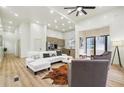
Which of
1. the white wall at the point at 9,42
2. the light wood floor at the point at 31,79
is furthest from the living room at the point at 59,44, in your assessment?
the white wall at the point at 9,42

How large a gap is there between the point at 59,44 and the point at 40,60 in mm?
7667

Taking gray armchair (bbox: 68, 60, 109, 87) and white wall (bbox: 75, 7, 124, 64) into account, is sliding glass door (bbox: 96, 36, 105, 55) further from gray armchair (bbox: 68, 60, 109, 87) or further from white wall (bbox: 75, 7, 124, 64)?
gray armchair (bbox: 68, 60, 109, 87)

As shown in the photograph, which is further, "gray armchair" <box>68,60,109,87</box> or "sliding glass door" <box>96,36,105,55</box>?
"sliding glass door" <box>96,36,105,55</box>

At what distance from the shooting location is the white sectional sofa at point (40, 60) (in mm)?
4812

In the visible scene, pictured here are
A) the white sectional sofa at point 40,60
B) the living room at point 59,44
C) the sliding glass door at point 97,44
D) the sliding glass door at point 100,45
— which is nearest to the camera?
the living room at point 59,44

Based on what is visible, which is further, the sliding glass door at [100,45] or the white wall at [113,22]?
the sliding glass door at [100,45]

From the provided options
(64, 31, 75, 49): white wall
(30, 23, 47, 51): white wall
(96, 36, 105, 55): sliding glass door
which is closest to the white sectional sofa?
(96, 36, 105, 55): sliding glass door

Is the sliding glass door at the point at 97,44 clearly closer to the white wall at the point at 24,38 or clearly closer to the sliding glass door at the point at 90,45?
the sliding glass door at the point at 90,45

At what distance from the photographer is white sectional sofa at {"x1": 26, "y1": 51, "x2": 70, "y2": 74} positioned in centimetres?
481

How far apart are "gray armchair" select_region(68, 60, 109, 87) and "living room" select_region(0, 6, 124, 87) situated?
0.02 m

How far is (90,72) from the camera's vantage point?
2365mm
